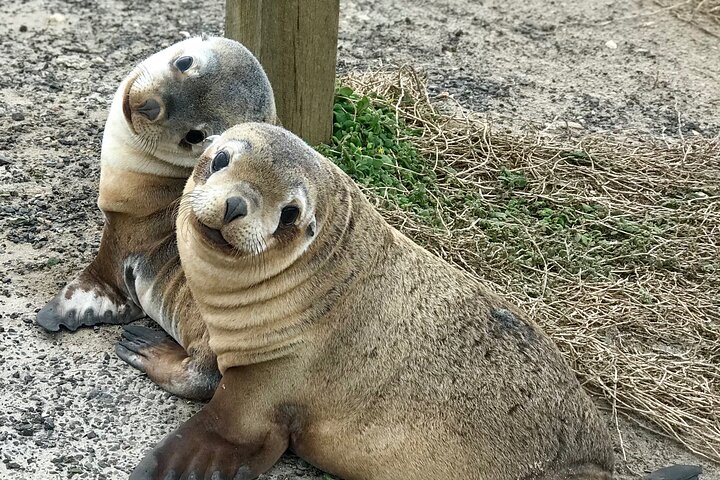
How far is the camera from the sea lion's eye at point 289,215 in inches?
150

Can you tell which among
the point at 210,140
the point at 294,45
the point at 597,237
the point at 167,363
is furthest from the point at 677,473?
the point at 294,45

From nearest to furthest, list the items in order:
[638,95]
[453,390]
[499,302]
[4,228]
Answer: [453,390] < [499,302] < [4,228] < [638,95]

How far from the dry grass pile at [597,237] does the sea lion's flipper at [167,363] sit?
5.88 feet

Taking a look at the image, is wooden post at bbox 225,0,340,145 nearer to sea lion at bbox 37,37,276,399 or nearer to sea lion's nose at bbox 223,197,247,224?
sea lion at bbox 37,37,276,399

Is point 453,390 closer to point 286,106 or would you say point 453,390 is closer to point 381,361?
point 381,361

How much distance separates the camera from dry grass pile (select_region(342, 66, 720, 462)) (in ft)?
16.4

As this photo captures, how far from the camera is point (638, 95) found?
8.06 metres

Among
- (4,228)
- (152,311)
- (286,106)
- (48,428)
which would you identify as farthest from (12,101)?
(48,428)

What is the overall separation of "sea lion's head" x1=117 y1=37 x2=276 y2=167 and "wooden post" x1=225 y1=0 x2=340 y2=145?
0.84 meters

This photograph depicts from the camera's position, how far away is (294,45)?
5590 mm

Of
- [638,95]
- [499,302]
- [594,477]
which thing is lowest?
[638,95]

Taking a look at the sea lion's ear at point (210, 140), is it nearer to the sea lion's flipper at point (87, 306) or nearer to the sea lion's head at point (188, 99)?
the sea lion's head at point (188, 99)

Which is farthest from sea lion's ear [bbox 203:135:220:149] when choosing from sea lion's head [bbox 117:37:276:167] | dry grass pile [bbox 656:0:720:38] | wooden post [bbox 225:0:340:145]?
dry grass pile [bbox 656:0:720:38]

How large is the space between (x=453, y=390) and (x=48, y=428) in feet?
5.72
